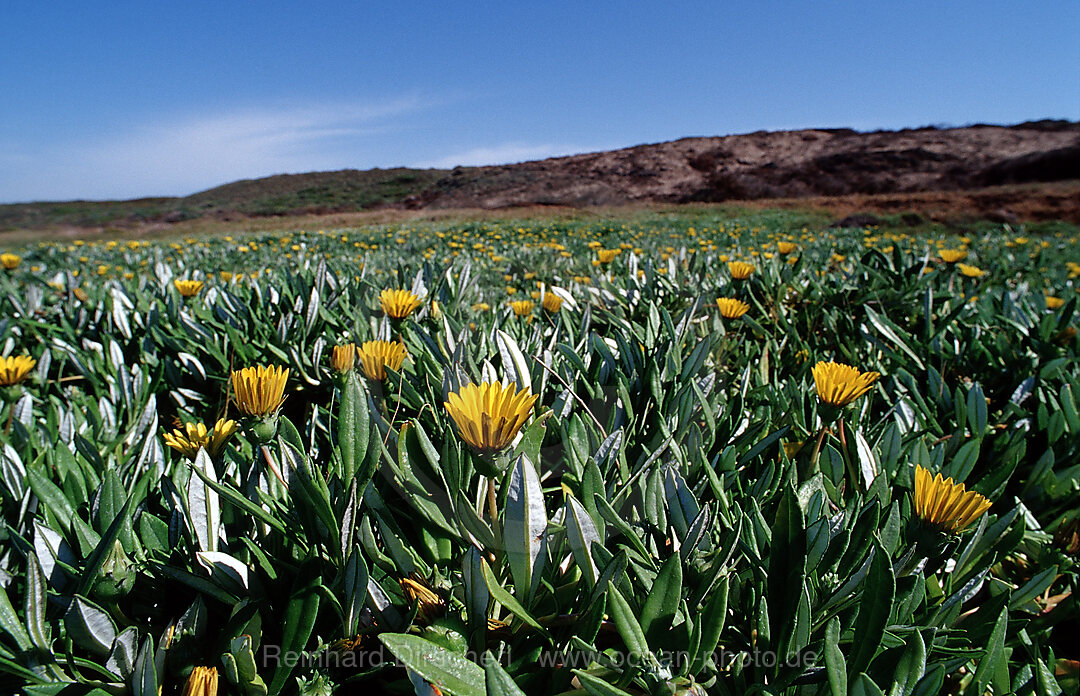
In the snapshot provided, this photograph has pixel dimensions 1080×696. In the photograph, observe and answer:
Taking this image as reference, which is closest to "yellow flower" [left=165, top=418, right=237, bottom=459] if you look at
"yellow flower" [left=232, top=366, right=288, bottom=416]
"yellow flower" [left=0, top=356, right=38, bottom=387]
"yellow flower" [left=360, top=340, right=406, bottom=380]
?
"yellow flower" [left=232, top=366, right=288, bottom=416]

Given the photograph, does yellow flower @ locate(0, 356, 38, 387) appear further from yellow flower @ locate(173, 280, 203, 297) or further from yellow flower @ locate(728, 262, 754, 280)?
yellow flower @ locate(728, 262, 754, 280)

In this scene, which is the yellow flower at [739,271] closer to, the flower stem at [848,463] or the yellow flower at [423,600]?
the flower stem at [848,463]

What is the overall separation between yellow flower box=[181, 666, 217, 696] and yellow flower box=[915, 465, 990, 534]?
3.12 ft

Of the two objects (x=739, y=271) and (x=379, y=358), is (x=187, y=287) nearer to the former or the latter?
(x=379, y=358)

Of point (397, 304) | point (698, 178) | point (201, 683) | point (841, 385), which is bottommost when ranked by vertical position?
point (201, 683)

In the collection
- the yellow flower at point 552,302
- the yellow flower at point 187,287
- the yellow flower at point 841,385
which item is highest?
the yellow flower at point 187,287

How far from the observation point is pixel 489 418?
70 cm

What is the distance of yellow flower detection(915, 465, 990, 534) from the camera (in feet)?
2.60

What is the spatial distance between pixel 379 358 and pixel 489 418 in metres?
0.47

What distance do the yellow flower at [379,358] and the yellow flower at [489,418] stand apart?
40 centimetres

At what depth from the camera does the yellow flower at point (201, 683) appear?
67 centimetres

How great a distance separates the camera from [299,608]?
73cm

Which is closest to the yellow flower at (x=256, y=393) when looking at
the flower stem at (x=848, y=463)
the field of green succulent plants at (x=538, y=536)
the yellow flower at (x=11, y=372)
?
the field of green succulent plants at (x=538, y=536)

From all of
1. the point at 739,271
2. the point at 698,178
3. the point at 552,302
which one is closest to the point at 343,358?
the point at 552,302
